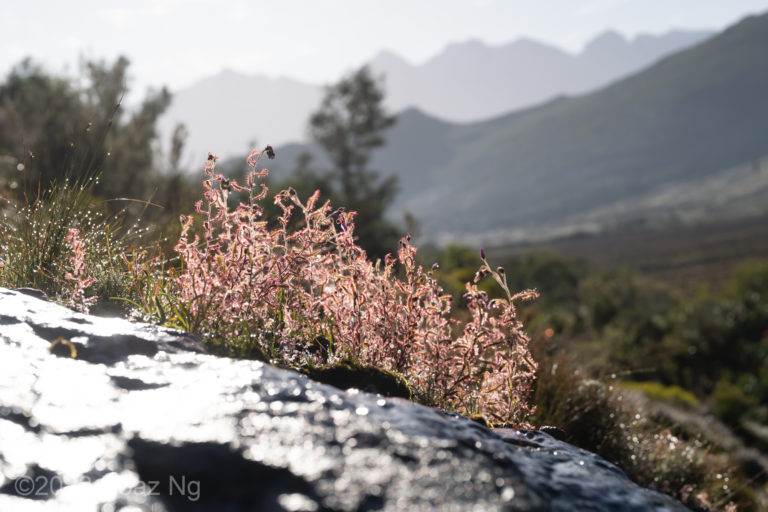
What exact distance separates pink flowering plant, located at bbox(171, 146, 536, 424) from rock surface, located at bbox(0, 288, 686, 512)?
478 mm

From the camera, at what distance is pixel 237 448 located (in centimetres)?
198

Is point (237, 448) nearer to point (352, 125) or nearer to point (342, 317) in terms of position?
point (342, 317)

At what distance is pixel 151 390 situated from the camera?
2330 millimetres

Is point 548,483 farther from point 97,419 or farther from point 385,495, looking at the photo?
point 97,419

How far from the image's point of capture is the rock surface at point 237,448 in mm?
1824

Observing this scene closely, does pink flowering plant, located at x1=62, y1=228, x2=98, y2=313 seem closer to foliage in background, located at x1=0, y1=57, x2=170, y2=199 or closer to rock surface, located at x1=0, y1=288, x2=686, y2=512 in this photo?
rock surface, located at x1=0, y1=288, x2=686, y2=512

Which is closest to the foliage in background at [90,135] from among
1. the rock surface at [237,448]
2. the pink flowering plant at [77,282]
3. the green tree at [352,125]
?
the pink flowering plant at [77,282]

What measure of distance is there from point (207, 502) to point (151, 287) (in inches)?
75.8

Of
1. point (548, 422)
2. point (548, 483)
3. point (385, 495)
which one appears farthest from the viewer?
point (548, 422)

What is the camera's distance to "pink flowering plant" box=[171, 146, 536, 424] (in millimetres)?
3043

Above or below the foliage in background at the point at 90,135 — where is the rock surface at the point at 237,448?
below

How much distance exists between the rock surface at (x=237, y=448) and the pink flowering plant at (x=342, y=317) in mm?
478

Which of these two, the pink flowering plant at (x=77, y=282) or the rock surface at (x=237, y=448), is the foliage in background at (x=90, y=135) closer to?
the pink flowering plant at (x=77, y=282)

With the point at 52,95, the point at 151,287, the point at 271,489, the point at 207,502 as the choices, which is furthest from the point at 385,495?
the point at 52,95
